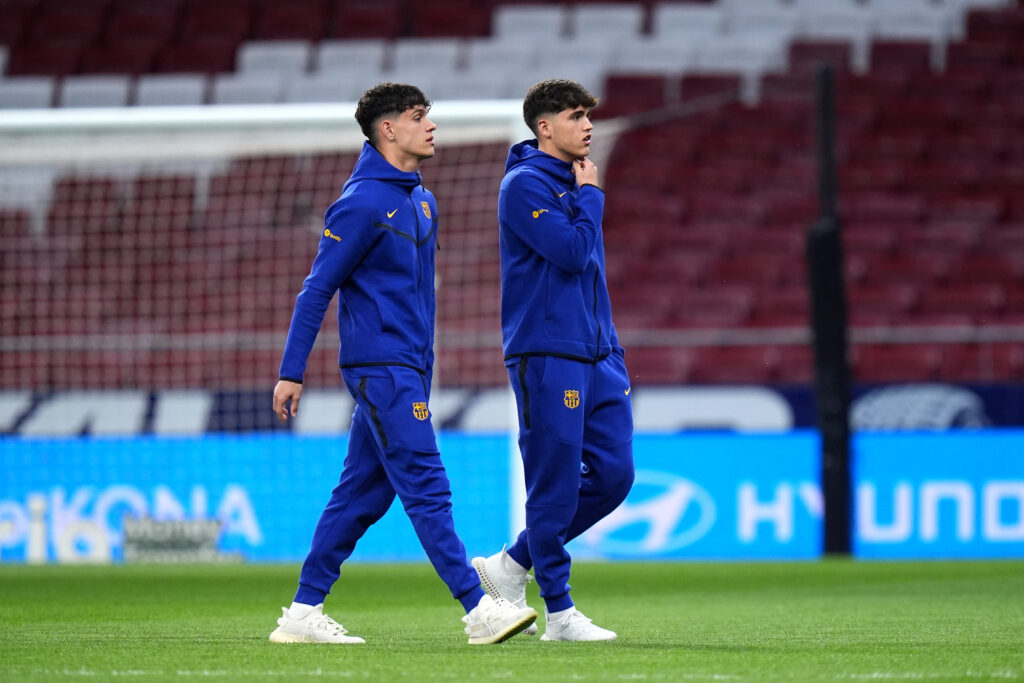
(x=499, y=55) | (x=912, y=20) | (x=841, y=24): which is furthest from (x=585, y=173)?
(x=912, y=20)

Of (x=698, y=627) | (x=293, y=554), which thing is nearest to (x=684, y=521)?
(x=293, y=554)

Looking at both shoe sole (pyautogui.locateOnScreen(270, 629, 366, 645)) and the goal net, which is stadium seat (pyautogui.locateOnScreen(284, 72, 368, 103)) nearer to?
the goal net

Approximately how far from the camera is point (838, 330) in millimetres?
10812

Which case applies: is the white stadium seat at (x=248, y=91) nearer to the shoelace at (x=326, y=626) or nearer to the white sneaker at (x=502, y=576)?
Answer: the white sneaker at (x=502, y=576)

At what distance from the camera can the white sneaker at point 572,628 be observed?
4777 millimetres

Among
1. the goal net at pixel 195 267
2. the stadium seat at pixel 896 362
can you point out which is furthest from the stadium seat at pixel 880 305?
the goal net at pixel 195 267

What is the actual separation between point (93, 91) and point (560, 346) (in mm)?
15175

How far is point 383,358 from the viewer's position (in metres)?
4.60

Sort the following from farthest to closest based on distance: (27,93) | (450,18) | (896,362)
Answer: (450,18) → (27,93) → (896,362)

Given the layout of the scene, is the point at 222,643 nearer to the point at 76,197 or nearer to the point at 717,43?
the point at 76,197

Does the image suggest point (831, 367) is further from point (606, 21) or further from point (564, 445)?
point (606, 21)

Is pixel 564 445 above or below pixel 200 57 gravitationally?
below

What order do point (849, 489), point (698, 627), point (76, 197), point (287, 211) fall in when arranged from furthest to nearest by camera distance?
point (76, 197) < point (287, 211) < point (849, 489) < point (698, 627)

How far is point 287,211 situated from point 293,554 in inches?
96.0
